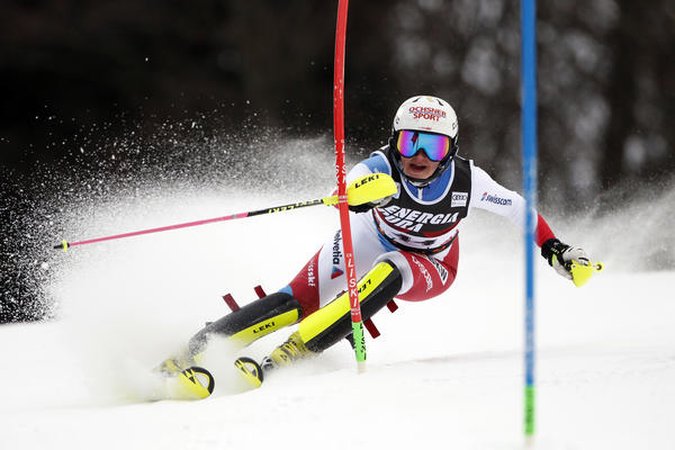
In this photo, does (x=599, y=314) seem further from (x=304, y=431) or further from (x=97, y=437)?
(x=97, y=437)

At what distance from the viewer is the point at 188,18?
9.17 metres

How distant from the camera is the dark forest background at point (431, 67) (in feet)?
28.5

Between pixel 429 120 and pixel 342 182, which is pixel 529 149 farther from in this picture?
pixel 429 120

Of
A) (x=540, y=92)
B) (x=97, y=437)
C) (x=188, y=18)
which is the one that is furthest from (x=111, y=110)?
(x=97, y=437)

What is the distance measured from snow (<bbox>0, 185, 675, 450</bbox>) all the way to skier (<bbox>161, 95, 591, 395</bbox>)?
0.41 feet

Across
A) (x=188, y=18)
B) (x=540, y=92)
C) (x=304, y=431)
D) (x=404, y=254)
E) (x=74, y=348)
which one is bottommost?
(x=74, y=348)

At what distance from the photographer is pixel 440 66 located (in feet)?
29.5

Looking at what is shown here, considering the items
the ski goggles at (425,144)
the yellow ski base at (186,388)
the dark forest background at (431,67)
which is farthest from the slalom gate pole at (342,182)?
the dark forest background at (431,67)

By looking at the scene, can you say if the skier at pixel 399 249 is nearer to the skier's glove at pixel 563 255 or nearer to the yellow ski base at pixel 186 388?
the skier's glove at pixel 563 255

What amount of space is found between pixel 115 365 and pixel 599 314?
242 cm

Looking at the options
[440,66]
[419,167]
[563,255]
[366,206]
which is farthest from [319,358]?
[440,66]

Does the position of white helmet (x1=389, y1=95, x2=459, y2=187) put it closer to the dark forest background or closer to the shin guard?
the shin guard

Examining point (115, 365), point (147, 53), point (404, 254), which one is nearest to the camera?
point (115, 365)

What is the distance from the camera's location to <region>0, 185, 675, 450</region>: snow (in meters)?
1.80
